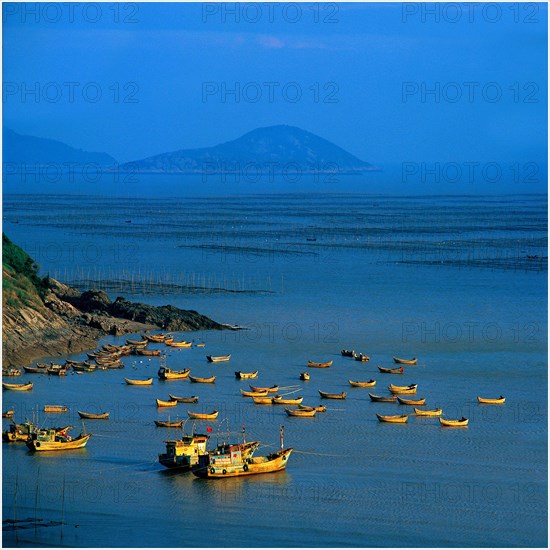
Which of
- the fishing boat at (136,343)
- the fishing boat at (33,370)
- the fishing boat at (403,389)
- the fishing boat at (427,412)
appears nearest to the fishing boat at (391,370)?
the fishing boat at (403,389)

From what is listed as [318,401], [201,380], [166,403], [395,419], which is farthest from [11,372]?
[395,419]

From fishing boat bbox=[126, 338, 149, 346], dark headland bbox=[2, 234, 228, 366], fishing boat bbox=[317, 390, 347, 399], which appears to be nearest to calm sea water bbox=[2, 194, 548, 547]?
fishing boat bbox=[317, 390, 347, 399]

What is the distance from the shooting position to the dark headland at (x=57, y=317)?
37.8 m

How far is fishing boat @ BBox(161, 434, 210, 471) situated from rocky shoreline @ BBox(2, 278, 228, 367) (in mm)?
9963

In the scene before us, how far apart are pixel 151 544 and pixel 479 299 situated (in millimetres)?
32790

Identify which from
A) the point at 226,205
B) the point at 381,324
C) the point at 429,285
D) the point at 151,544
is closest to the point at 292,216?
the point at 226,205

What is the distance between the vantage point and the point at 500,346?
143ft

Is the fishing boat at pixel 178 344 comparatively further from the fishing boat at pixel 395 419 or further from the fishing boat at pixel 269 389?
the fishing boat at pixel 395 419

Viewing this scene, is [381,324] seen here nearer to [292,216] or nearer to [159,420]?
[159,420]

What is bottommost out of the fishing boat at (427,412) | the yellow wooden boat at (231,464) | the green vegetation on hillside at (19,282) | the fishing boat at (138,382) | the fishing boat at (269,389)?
the yellow wooden boat at (231,464)

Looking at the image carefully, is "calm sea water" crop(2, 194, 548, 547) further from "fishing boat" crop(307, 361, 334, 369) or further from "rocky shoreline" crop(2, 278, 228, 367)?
"rocky shoreline" crop(2, 278, 228, 367)

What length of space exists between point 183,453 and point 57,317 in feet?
45.4

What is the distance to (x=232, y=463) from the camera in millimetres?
27016

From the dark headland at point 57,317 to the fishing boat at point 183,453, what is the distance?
9.94m
